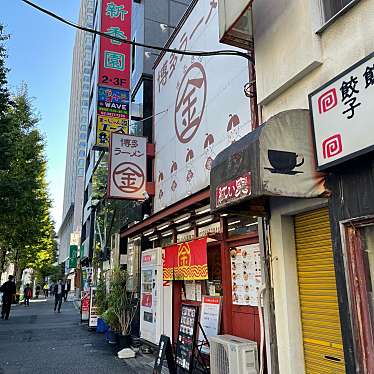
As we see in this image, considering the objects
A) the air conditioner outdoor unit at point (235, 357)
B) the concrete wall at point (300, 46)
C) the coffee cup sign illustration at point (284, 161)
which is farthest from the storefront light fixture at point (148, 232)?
the coffee cup sign illustration at point (284, 161)

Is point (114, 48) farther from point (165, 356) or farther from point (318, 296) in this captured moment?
point (318, 296)

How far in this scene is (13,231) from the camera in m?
24.4

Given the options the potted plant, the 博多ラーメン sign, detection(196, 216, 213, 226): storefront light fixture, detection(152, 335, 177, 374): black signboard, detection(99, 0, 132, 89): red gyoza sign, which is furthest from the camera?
detection(99, 0, 132, 89): red gyoza sign

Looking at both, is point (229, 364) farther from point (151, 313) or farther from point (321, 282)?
point (151, 313)

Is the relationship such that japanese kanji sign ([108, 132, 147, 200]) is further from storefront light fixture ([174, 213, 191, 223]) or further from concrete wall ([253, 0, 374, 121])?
Answer: concrete wall ([253, 0, 374, 121])

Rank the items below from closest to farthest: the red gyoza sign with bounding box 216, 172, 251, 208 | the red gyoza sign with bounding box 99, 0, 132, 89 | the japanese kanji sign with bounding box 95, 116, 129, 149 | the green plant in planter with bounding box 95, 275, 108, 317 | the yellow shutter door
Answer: the red gyoza sign with bounding box 216, 172, 251, 208, the yellow shutter door, the japanese kanji sign with bounding box 95, 116, 129, 149, the red gyoza sign with bounding box 99, 0, 132, 89, the green plant in planter with bounding box 95, 275, 108, 317

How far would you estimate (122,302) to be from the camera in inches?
437

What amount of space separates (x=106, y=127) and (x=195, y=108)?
4265 mm

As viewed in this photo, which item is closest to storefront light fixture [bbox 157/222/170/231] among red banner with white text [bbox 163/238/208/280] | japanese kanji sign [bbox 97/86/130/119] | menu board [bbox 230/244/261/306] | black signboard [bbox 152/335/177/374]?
red banner with white text [bbox 163/238/208/280]

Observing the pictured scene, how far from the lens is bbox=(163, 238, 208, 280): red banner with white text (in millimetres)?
7381

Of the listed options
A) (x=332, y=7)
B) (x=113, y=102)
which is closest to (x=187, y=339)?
(x=332, y=7)

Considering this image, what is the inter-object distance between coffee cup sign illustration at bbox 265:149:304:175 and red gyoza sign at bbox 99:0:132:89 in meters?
9.40

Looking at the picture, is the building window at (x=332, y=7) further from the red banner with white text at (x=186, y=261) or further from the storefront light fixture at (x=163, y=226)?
the storefront light fixture at (x=163, y=226)

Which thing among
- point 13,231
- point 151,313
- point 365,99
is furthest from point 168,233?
point 13,231
